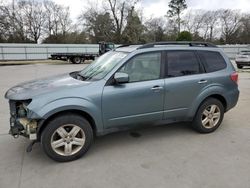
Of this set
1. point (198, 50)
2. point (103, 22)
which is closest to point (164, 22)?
point (103, 22)

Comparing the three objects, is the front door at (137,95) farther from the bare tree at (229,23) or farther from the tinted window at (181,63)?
the bare tree at (229,23)

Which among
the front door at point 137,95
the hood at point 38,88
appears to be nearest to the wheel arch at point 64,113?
the front door at point 137,95

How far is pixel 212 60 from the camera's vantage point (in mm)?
4164

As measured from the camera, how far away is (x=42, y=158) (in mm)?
3307

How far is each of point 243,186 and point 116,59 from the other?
2.53m

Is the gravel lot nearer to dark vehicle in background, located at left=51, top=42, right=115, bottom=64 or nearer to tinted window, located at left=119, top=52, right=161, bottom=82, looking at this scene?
tinted window, located at left=119, top=52, right=161, bottom=82

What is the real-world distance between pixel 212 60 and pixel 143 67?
4.86 feet

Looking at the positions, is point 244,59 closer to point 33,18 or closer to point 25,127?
point 25,127

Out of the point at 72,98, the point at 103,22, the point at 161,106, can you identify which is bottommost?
the point at 161,106

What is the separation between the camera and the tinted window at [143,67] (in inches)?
138

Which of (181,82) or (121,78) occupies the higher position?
(121,78)

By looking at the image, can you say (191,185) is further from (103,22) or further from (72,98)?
(103,22)

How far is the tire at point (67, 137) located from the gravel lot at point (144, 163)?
14cm

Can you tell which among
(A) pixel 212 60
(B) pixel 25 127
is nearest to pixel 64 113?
(B) pixel 25 127
